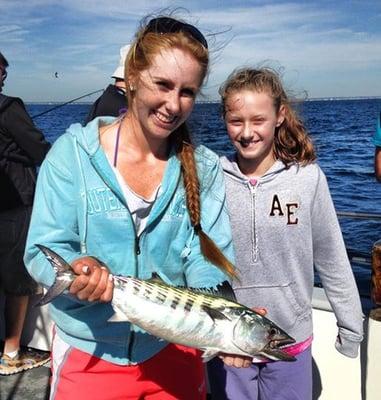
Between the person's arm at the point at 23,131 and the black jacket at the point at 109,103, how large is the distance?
91 centimetres

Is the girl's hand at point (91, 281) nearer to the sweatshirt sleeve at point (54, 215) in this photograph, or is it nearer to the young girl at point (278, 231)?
the sweatshirt sleeve at point (54, 215)

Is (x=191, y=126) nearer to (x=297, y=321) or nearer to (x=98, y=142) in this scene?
(x=98, y=142)

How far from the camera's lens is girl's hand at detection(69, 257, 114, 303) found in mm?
1815

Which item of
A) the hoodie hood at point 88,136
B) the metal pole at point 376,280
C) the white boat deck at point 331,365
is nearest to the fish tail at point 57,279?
the hoodie hood at point 88,136

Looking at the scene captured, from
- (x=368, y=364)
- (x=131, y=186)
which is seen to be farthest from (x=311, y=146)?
(x=368, y=364)

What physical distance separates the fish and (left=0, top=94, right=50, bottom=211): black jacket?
2345 mm

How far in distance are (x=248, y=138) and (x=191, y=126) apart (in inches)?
17.0

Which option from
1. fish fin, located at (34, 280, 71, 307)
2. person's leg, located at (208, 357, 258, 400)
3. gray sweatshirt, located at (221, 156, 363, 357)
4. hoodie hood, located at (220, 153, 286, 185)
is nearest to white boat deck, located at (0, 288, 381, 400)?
gray sweatshirt, located at (221, 156, 363, 357)

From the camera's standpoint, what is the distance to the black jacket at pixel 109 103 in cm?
514

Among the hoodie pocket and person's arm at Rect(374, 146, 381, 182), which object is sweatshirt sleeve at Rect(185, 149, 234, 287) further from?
person's arm at Rect(374, 146, 381, 182)

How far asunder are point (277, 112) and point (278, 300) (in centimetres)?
A: 99

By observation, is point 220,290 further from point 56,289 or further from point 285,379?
point 285,379

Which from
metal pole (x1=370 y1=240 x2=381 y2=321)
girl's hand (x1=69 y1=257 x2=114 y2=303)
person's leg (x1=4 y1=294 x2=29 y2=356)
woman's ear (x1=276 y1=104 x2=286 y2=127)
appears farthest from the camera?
person's leg (x1=4 y1=294 x2=29 y2=356)

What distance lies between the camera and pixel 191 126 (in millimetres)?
2471
